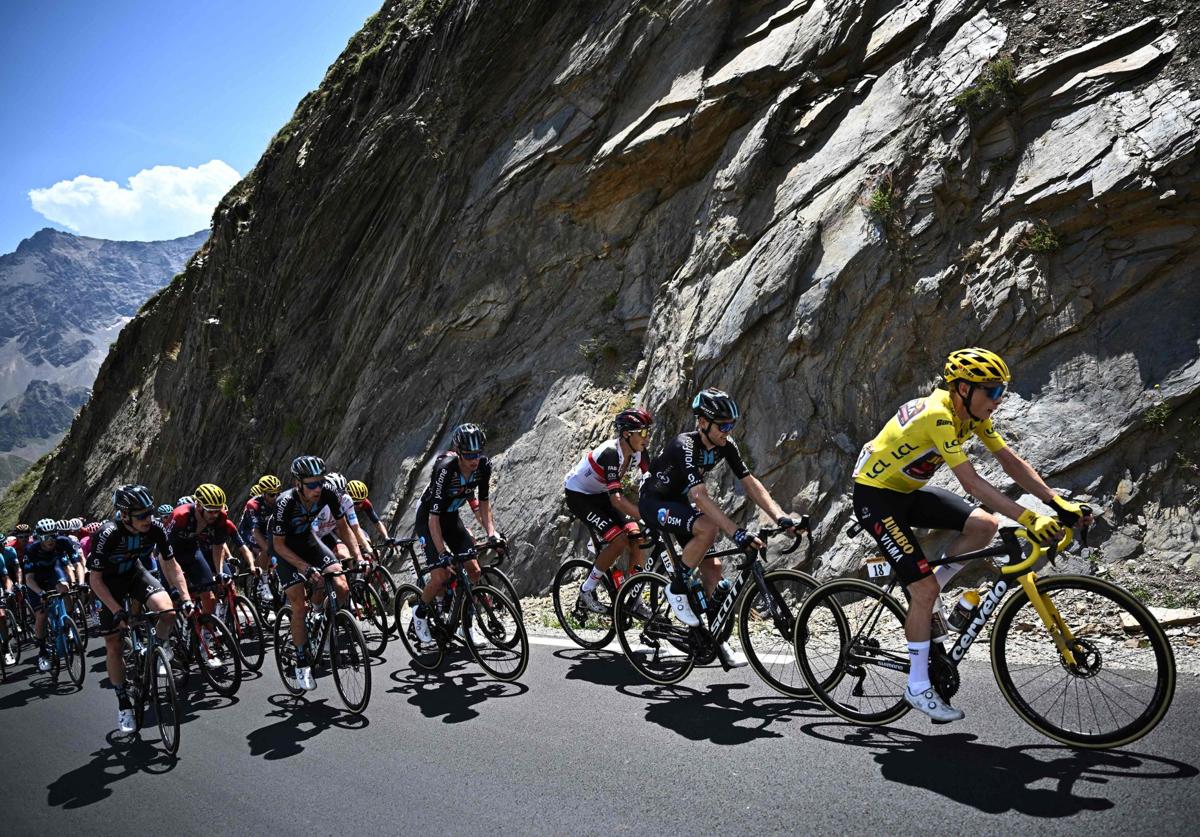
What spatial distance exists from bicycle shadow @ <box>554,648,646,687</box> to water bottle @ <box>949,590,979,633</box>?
2.75m

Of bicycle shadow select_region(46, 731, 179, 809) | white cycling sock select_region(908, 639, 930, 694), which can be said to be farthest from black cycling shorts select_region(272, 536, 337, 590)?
white cycling sock select_region(908, 639, 930, 694)

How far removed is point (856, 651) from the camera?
5062 mm

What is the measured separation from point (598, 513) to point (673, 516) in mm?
1656

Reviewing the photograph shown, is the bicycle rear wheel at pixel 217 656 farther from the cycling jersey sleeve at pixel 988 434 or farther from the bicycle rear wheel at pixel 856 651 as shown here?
the cycling jersey sleeve at pixel 988 434

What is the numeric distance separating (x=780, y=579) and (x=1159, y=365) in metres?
4.57

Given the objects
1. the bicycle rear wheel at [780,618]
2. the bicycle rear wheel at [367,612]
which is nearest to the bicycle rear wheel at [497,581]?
the bicycle rear wheel at [367,612]

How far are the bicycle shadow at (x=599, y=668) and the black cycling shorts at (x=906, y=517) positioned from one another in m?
2.60

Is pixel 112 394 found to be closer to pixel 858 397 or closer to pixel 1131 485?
pixel 858 397

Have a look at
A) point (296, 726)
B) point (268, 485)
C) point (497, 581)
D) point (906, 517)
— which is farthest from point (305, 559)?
point (906, 517)

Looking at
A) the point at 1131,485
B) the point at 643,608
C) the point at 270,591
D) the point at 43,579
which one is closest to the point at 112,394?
the point at 43,579

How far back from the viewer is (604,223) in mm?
14203

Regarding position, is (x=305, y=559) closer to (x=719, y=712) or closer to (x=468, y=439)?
(x=468, y=439)

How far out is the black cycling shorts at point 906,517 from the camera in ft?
15.4

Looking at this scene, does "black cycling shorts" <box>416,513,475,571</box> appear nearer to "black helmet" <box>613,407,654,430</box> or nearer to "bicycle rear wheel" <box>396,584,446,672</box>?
"bicycle rear wheel" <box>396,584,446,672</box>
